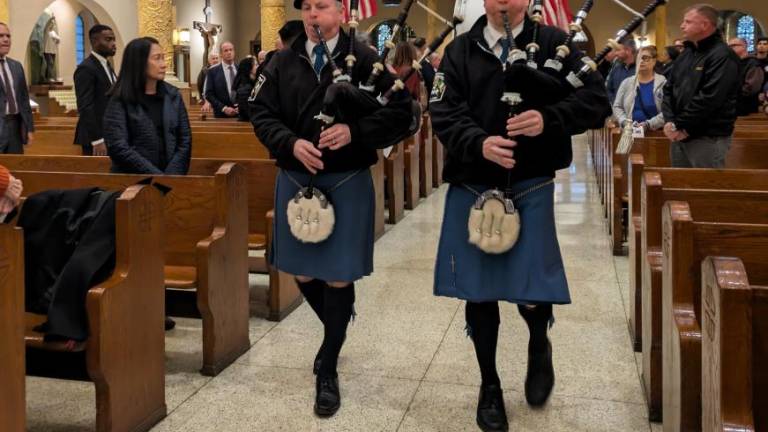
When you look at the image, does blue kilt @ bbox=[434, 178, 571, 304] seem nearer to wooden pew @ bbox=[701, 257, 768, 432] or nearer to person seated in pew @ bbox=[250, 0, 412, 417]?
person seated in pew @ bbox=[250, 0, 412, 417]

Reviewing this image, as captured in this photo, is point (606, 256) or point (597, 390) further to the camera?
point (606, 256)

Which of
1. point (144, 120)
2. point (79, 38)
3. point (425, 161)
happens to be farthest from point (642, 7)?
point (144, 120)

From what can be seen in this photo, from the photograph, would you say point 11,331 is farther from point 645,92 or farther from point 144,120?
point 645,92

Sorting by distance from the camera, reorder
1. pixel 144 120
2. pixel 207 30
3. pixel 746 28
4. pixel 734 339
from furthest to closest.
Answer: pixel 746 28
pixel 207 30
pixel 144 120
pixel 734 339

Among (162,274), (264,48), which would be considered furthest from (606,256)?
(264,48)

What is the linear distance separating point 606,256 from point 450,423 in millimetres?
3250

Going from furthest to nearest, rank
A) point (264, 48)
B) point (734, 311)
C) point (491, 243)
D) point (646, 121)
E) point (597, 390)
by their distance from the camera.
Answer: point (264, 48), point (646, 121), point (597, 390), point (491, 243), point (734, 311)

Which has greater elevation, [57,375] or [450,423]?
[57,375]

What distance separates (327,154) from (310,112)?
0.58 feet

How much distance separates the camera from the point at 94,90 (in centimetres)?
618

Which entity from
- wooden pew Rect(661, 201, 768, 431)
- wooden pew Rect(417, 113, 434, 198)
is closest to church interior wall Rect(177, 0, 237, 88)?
wooden pew Rect(417, 113, 434, 198)

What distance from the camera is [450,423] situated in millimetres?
3133

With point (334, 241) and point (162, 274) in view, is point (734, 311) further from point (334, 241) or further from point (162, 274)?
point (162, 274)

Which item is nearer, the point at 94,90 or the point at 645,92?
the point at 94,90
